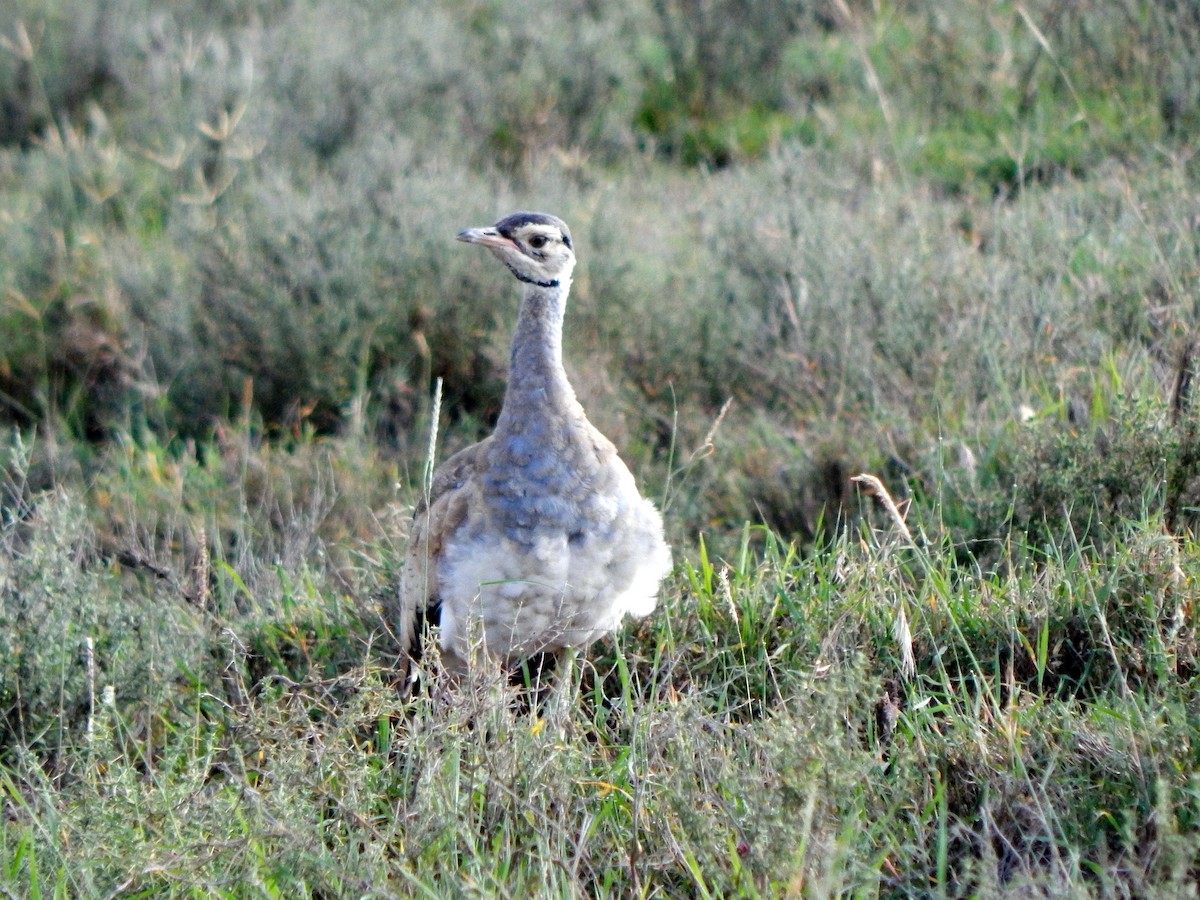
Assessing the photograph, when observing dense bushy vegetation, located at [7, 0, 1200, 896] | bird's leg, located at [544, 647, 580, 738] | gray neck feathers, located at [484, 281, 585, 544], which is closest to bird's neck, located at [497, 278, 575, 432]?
gray neck feathers, located at [484, 281, 585, 544]

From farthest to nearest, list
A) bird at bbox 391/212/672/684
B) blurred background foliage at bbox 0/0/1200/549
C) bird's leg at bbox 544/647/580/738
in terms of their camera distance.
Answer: blurred background foliage at bbox 0/0/1200/549 → bird at bbox 391/212/672/684 → bird's leg at bbox 544/647/580/738

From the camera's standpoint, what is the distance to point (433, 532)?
383 cm

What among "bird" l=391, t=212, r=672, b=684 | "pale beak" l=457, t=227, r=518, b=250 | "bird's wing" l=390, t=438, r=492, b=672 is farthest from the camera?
"pale beak" l=457, t=227, r=518, b=250

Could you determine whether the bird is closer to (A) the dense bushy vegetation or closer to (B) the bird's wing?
(B) the bird's wing

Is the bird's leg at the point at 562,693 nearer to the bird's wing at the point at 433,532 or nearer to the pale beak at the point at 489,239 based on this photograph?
the bird's wing at the point at 433,532

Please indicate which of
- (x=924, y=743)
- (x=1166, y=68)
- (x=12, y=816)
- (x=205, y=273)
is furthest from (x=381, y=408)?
(x=1166, y=68)

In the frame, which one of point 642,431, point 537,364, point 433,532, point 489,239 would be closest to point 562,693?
point 433,532

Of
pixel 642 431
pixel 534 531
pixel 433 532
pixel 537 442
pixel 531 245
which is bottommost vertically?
pixel 642 431

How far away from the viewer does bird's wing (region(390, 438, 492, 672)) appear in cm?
377

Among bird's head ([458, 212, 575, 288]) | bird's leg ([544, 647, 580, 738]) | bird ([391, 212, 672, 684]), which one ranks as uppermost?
bird's head ([458, 212, 575, 288])

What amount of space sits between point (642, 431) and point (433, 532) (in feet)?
6.83

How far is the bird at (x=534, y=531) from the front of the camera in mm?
3605

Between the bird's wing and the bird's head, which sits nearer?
the bird's wing

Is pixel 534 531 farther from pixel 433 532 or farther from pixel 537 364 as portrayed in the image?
pixel 537 364
